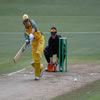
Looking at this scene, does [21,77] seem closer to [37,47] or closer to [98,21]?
[37,47]

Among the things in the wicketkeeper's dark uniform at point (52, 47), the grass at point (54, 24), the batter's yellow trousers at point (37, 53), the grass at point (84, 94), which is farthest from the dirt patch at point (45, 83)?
the grass at point (54, 24)

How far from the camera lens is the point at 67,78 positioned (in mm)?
10750

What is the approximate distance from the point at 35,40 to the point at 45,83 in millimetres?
1455

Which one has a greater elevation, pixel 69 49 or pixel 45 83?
pixel 69 49

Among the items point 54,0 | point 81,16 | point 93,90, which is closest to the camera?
point 93,90

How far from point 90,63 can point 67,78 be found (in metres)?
2.76

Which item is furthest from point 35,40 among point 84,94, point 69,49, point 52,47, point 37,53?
point 69,49

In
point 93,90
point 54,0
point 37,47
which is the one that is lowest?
point 93,90

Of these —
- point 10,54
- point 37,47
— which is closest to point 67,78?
point 37,47

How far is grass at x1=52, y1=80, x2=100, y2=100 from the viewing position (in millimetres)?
8266

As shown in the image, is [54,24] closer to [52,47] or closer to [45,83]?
[52,47]

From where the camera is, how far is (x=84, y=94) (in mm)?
8664

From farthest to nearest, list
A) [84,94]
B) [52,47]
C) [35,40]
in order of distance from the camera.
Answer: [52,47] < [35,40] < [84,94]

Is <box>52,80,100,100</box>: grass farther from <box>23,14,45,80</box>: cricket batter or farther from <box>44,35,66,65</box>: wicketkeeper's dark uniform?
<box>44,35,66,65</box>: wicketkeeper's dark uniform
